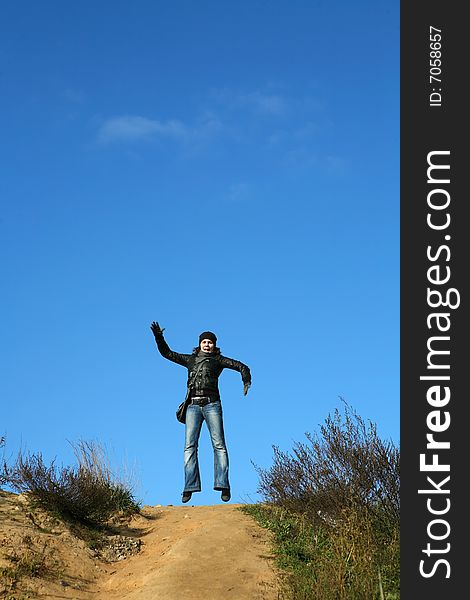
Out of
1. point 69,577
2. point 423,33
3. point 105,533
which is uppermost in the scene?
point 423,33

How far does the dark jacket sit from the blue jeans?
25 cm

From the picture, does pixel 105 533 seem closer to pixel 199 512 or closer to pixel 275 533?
pixel 199 512

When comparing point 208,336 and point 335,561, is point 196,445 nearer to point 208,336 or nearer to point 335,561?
point 208,336

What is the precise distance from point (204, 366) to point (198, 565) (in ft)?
10.6

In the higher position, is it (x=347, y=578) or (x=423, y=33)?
(x=423, y=33)

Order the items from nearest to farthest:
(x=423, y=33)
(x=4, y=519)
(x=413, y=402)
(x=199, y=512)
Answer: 1. (x=413, y=402)
2. (x=423, y=33)
3. (x=4, y=519)
4. (x=199, y=512)

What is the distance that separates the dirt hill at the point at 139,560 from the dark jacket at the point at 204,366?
2143mm

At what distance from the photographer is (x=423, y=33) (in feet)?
27.6

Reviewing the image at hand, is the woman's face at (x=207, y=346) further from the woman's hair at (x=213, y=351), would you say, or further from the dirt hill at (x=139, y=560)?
the dirt hill at (x=139, y=560)

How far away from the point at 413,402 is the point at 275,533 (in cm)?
542

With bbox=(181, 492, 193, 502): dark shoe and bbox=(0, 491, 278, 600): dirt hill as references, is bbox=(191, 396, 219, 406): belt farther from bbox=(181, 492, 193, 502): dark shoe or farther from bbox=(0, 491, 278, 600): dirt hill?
bbox=(0, 491, 278, 600): dirt hill

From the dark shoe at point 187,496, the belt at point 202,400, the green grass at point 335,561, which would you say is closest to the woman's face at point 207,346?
the belt at point 202,400

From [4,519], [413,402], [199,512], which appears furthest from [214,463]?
[413,402]

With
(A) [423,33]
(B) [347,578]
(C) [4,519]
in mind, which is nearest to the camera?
(A) [423,33]
